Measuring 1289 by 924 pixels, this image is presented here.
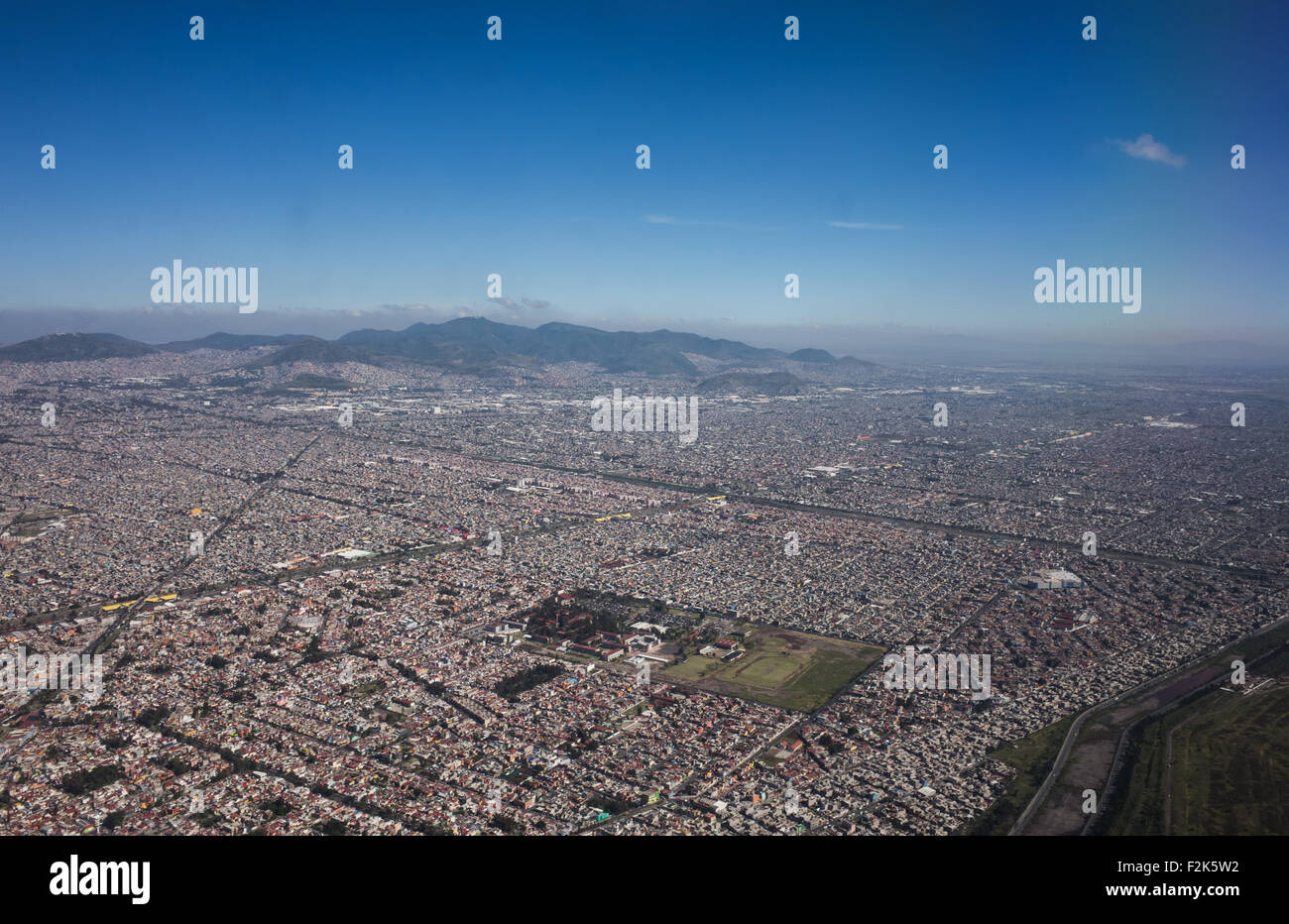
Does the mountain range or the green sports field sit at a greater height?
the mountain range

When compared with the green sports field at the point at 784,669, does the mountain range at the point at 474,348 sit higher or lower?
higher

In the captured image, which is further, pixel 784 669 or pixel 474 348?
pixel 474 348

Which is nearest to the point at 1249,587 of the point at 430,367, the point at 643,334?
the point at 430,367

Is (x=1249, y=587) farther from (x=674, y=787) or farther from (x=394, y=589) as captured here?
(x=394, y=589)

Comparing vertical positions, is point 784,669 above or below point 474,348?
below

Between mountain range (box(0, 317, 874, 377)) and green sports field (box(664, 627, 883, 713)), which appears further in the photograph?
mountain range (box(0, 317, 874, 377))

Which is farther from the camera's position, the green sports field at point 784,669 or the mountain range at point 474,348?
the mountain range at point 474,348
